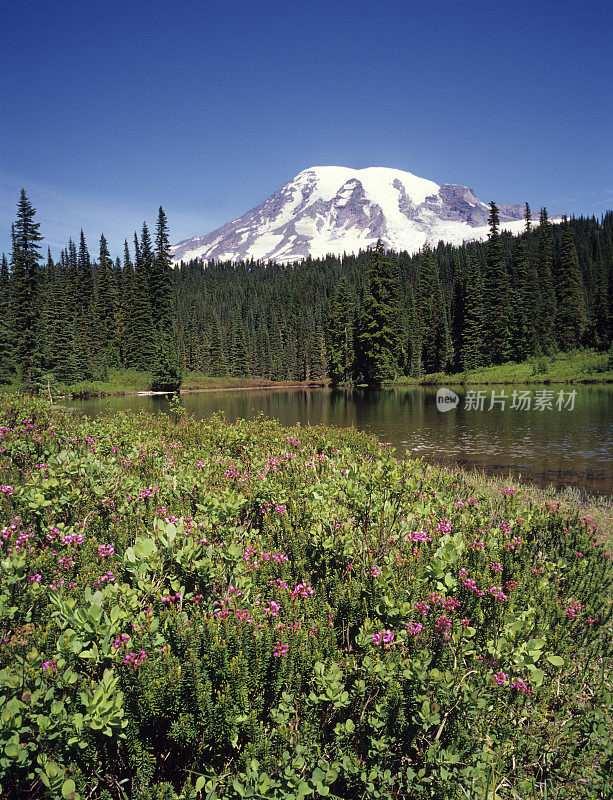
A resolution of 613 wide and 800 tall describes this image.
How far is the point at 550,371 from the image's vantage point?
5478 cm

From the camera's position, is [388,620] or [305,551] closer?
[388,620]

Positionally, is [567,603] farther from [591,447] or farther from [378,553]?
[591,447]

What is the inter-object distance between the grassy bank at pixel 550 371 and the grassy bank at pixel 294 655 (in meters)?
53.1

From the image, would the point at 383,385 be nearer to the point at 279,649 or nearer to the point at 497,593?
the point at 497,593

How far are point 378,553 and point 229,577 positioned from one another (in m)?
1.33

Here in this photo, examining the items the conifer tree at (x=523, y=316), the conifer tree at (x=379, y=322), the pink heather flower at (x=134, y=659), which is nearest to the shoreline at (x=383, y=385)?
the conifer tree at (x=379, y=322)

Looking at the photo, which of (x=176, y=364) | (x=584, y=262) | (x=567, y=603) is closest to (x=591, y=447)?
(x=567, y=603)

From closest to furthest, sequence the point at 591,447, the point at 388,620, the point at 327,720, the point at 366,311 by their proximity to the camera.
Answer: the point at 327,720 → the point at 388,620 → the point at 591,447 → the point at 366,311

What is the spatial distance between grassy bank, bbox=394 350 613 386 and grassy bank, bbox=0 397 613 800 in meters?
53.1

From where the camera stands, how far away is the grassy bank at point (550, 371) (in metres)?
49.7

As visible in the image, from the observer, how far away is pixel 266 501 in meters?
5.05

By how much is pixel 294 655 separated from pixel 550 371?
197 feet

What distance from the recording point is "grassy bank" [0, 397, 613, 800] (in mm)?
2191

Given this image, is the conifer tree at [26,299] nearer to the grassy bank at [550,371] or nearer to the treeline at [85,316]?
the treeline at [85,316]
